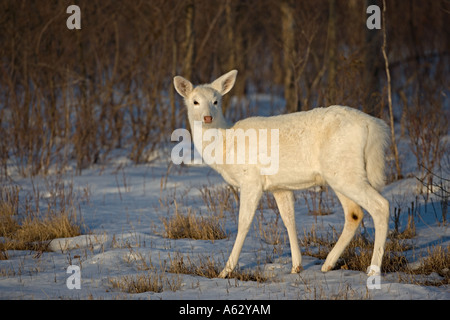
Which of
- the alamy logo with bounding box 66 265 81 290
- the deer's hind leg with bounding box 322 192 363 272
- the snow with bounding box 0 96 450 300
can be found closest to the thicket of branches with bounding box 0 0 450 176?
the snow with bounding box 0 96 450 300

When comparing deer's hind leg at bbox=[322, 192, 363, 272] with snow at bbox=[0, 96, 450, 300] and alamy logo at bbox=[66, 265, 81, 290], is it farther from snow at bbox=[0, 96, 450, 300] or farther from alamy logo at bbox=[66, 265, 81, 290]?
alamy logo at bbox=[66, 265, 81, 290]

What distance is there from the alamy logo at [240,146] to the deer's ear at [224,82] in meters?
0.59

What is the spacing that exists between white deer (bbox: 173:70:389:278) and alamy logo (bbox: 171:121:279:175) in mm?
47

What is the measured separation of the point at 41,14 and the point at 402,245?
10.7 meters

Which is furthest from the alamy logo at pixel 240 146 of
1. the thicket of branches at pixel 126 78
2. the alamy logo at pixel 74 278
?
the thicket of branches at pixel 126 78

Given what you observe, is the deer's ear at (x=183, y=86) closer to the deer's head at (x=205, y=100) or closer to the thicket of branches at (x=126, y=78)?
the deer's head at (x=205, y=100)

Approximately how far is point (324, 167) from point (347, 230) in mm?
831

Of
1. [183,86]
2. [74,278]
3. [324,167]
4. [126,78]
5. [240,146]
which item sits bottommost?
[74,278]

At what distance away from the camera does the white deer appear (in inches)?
225

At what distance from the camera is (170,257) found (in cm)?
636

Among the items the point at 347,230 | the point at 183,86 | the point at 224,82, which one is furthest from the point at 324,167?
the point at 183,86

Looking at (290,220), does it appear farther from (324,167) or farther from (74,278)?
(74,278)
